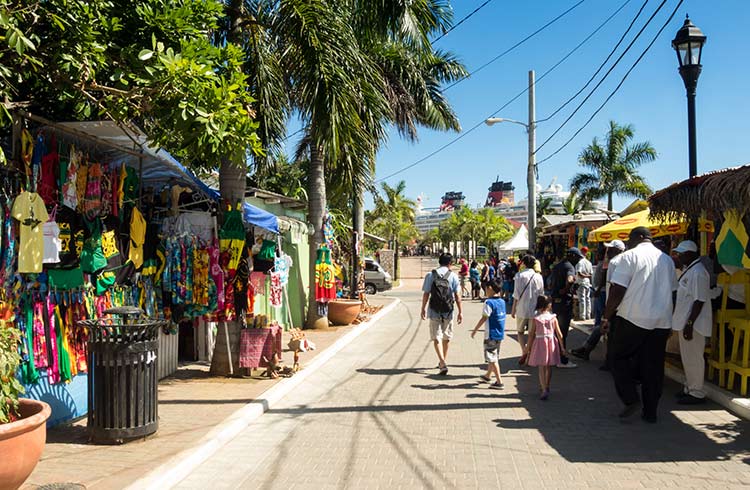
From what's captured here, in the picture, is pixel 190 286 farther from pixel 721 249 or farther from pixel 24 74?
pixel 721 249

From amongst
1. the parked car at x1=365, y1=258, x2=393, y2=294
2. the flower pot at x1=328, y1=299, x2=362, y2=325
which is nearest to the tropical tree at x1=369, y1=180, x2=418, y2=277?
the parked car at x1=365, y1=258, x2=393, y2=294

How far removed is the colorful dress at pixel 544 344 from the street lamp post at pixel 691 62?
12.0 feet

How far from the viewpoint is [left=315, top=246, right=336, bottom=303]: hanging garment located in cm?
1501

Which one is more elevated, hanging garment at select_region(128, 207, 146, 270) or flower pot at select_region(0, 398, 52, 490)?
hanging garment at select_region(128, 207, 146, 270)

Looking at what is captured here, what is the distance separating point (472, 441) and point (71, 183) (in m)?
5.10

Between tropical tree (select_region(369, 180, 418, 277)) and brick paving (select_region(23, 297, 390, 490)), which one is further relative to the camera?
tropical tree (select_region(369, 180, 418, 277))

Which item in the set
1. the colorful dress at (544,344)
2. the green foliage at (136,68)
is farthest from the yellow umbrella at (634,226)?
the green foliage at (136,68)


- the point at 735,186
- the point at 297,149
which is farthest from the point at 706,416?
the point at 297,149

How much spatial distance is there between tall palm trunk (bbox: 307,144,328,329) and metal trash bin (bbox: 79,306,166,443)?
9243 millimetres

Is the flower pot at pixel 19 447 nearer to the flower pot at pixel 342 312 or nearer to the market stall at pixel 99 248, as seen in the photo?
the market stall at pixel 99 248

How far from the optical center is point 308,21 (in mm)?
9297

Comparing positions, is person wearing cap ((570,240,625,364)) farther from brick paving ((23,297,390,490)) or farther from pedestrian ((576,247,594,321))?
brick paving ((23,297,390,490))

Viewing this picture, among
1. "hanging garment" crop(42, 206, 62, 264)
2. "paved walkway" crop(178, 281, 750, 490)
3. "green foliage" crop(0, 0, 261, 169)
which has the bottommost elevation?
"paved walkway" crop(178, 281, 750, 490)

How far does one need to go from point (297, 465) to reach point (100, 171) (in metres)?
4.19
